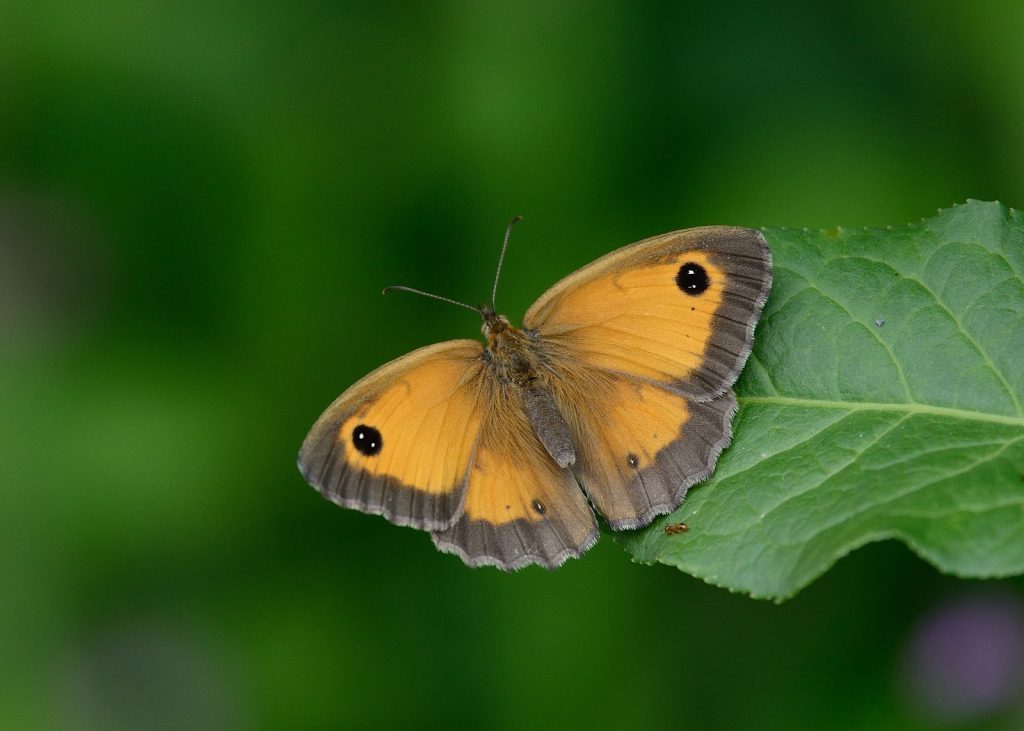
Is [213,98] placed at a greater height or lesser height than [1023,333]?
greater

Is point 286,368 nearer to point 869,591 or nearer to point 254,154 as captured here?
point 254,154

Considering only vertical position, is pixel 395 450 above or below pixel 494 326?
below

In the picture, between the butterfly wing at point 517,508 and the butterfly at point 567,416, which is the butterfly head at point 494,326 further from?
the butterfly wing at point 517,508

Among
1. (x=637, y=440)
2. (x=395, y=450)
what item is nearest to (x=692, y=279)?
(x=637, y=440)

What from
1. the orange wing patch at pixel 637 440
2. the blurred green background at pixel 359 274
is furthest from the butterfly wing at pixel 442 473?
the blurred green background at pixel 359 274

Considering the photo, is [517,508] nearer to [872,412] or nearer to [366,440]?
[366,440]

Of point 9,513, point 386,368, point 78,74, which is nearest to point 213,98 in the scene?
point 78,74

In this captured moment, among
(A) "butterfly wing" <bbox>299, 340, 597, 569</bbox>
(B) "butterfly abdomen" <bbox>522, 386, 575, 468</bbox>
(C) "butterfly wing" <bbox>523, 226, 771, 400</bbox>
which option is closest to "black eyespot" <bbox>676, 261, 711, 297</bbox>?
(C) "butterfly wing" <bbox>523, 226, 771, 400</bbox>
